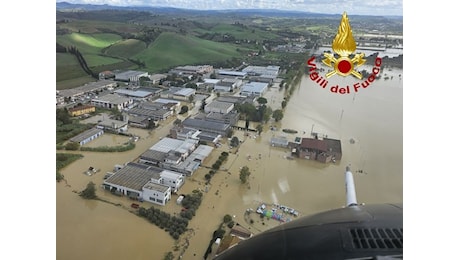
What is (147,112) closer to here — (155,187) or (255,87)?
(155,187)

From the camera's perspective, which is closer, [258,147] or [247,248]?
[247,248]

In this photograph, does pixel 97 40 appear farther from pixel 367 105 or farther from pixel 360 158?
pixel 360 158

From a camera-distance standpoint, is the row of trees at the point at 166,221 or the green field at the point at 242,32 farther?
the green field at the point at 242,32

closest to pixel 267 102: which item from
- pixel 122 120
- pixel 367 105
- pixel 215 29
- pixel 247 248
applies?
pixel 367 105

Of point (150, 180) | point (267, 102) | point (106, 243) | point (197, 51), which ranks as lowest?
point (106, 243)

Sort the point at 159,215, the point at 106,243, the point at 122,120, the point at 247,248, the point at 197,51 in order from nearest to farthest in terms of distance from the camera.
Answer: the point at 247,248 < the point at 106,243 < the point at 159,215 < the point at 122,120 < the point at 197,51

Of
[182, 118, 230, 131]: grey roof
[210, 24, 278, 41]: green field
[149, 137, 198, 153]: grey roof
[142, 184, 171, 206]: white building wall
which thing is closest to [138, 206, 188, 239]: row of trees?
[142, 184, 171, 206]: white building wall

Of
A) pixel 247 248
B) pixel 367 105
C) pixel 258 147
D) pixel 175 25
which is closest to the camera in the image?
pixel 247 248

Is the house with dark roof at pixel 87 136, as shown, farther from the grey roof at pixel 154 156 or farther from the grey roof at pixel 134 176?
the grey roof at pixel 134 176

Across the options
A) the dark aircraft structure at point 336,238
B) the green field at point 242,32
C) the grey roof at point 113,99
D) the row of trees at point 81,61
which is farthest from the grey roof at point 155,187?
the green field at point 242,32
